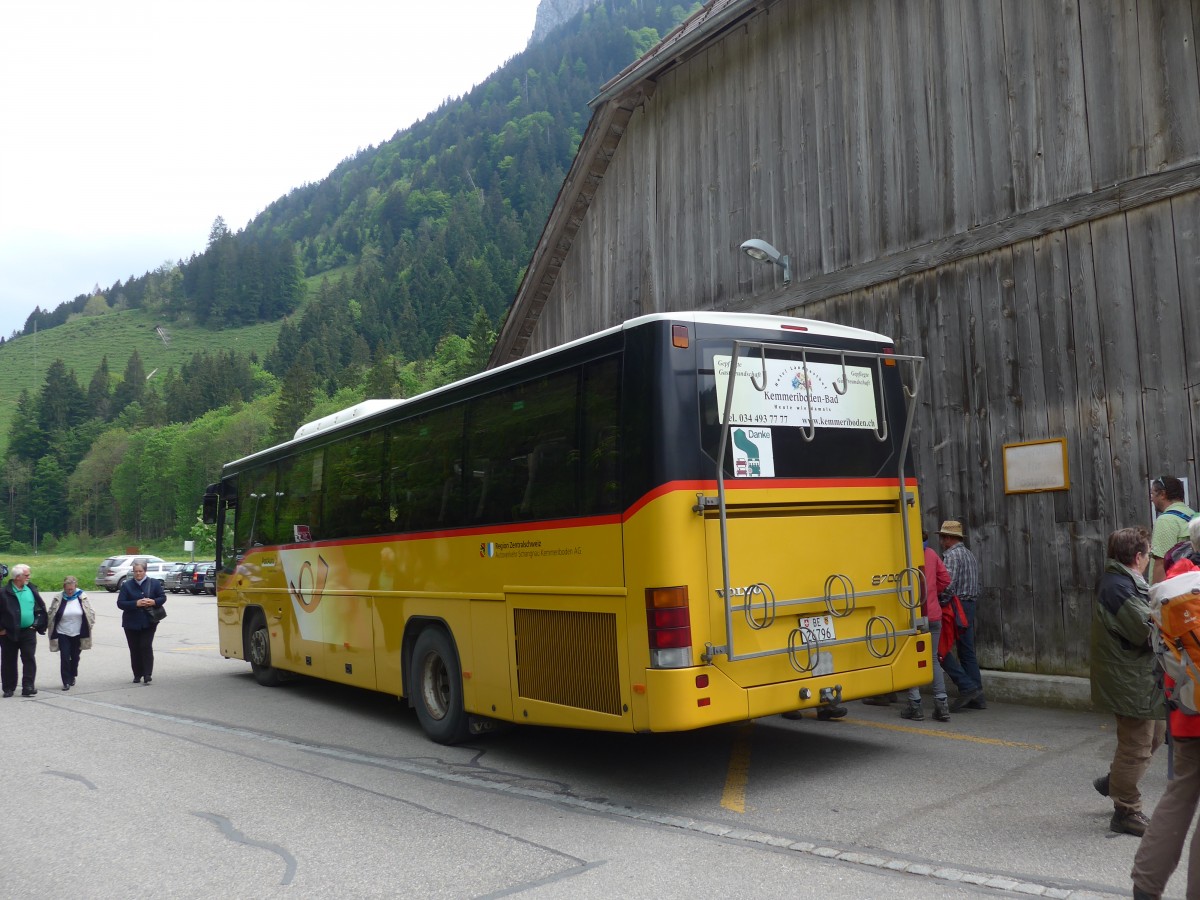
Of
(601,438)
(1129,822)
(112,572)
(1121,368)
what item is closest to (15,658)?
(601,438)

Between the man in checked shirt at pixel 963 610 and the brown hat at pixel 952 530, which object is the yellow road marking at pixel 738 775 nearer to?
the man in checked shirt at pixel 963 610

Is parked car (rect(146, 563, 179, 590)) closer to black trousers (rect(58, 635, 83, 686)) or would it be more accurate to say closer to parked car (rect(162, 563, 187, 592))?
parked car (rect(162, 563, 187, 592))

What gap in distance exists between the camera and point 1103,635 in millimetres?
5371

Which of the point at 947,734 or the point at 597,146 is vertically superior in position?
the point at 597,146

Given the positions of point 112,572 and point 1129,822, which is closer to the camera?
point 1129,822

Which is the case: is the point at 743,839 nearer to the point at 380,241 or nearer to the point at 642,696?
the point at 642,696

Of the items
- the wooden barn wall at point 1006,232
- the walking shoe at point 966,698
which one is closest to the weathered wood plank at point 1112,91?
the wooden barn wall at point 1006,232

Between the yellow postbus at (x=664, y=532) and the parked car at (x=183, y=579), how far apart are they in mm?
39685

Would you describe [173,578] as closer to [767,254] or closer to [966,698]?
[767,254]

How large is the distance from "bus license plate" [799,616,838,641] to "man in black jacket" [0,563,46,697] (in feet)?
35.3

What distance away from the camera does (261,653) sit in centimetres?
1326

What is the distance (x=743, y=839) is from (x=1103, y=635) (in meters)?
2.22

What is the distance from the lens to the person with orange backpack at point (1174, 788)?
4.02 m

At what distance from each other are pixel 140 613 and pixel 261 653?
208cm
